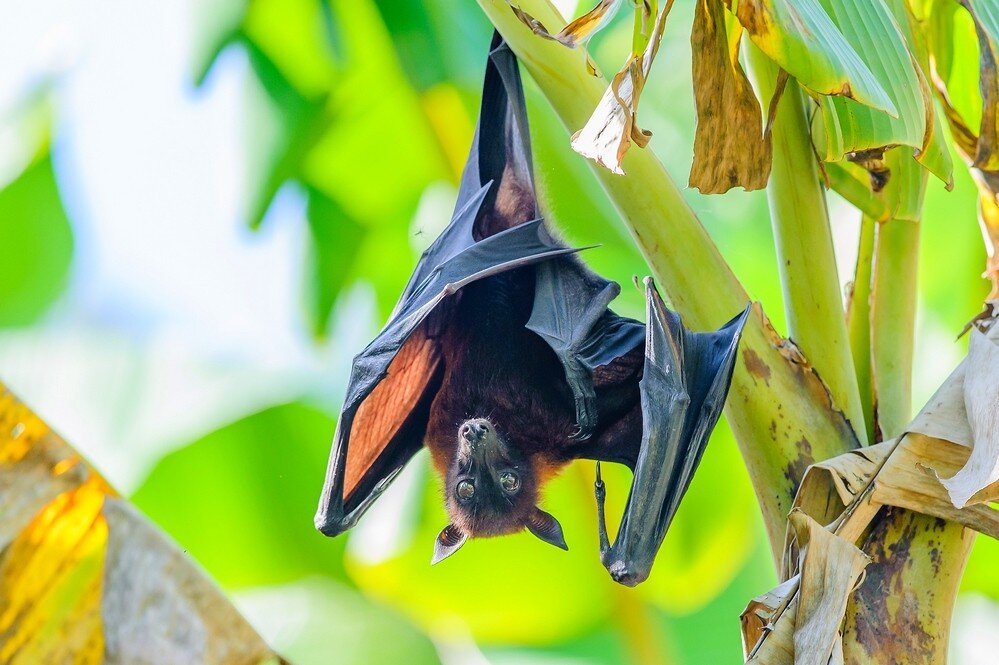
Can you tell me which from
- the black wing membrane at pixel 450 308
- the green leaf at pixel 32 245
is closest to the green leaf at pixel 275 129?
the green leaf at pixel 32 245

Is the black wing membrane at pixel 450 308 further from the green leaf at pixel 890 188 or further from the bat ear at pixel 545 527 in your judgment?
the green leaf at pixel 890 188

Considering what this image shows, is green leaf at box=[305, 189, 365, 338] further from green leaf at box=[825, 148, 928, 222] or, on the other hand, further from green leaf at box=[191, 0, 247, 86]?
green leaf at box=[825, 148, 928, 222]

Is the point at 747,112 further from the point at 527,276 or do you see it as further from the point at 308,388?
the point at 308,388

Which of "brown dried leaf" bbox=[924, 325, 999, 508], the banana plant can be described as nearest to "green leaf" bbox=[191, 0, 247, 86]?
the banana plant

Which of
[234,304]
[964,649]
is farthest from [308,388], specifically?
[964,649]

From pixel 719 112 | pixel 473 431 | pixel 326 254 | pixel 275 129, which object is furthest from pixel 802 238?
pixel 275 129

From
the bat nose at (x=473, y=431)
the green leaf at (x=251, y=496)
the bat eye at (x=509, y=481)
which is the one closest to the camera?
the bat nose at (x=473, y=431)
